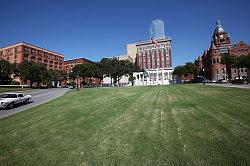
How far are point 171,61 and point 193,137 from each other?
14712cm

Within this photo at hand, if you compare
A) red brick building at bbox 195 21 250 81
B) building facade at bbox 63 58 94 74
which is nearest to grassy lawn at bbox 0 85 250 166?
red brick building at bbox 195 21 250 81

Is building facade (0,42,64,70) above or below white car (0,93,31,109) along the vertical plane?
above

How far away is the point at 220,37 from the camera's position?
385 ft

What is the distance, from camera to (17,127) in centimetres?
1078

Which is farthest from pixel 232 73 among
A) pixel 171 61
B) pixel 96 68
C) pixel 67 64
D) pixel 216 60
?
pixel 67 64

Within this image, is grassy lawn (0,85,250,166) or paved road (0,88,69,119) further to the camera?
paved road (0,88,69,119)

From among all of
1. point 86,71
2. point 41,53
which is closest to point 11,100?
point 86,71

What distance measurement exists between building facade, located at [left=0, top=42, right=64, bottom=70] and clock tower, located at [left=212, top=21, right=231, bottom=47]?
337 ft

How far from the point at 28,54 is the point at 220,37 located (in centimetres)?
11122

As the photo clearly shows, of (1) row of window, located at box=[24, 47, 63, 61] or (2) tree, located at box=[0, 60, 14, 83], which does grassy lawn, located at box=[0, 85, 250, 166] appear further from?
(1) row of window, located at box=[24, 47, 63, 61]

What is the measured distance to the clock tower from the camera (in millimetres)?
115488

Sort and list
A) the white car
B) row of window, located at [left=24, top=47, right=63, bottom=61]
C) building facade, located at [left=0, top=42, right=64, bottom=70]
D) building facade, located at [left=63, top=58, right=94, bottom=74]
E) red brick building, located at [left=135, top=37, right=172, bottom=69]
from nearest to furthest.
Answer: the white car
building facade, located at [left=0, top=42, right=64, bottom=70]
row of window, located at [left=24, top=47, right=63, bottom=61]
building facade, located at [left=63, top=58, right=94, bottom=74]
red brick building, located at [left=135, top=37, right=172, bottom=69]

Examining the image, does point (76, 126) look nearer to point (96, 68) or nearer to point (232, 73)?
point (96, 68)

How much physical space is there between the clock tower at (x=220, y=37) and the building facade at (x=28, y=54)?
103 metres
